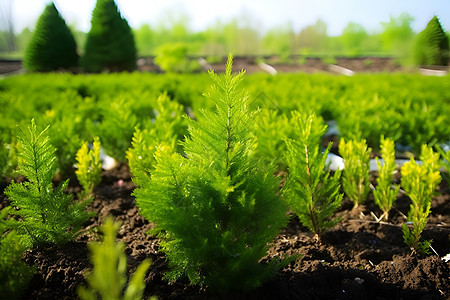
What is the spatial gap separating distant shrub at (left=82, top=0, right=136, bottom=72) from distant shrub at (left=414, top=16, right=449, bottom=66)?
14705 mm

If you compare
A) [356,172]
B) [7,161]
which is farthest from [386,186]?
[7,161]

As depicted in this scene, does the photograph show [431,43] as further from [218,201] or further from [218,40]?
[218,40]

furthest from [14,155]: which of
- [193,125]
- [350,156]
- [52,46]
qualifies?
[52,46]

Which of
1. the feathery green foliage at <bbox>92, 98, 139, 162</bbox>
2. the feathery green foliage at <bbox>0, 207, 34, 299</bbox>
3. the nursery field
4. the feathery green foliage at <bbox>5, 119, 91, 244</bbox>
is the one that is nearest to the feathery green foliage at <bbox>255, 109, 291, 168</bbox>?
the nursery field

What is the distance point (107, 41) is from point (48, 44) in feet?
8.47

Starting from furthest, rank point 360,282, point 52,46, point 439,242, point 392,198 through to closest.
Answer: point 52,46 < point 392,198 < point 439,242 < point 360,282

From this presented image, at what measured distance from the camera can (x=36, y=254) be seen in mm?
2150

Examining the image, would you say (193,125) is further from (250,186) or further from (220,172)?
(250,186)

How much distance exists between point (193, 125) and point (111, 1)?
15351 millimetres

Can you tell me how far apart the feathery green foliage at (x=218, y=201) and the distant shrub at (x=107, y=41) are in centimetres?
1541

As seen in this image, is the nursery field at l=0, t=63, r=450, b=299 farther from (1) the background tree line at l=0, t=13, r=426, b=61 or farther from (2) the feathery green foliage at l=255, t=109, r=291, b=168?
(1) the background tree line at l=0, t=13, r=426, b=61

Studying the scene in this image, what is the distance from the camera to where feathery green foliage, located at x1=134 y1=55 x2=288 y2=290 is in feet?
5.26

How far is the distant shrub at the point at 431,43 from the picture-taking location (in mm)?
2283

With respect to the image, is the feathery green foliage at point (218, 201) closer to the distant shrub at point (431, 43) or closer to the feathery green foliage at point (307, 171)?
the feathery green foliage at point (307, 171)
